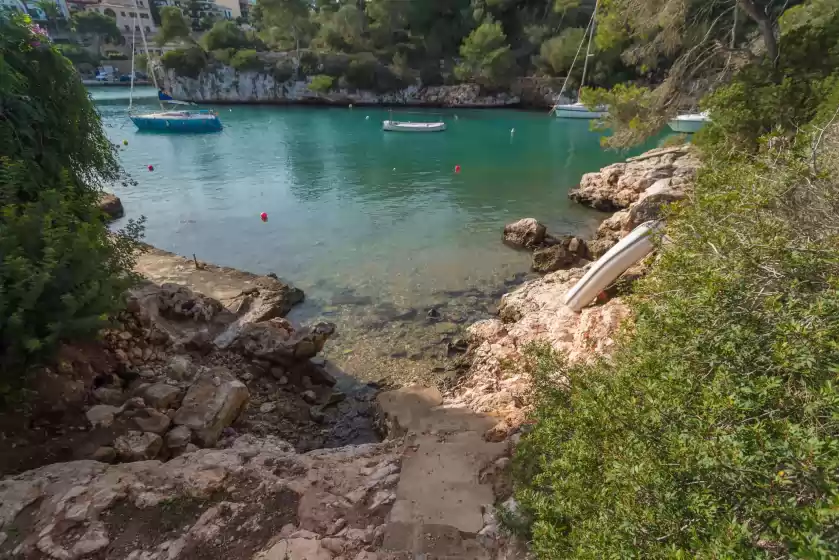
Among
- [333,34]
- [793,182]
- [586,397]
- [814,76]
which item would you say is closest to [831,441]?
[586,397]

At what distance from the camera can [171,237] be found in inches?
732

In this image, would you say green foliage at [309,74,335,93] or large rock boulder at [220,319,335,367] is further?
green foliage at [309,74,335,93]

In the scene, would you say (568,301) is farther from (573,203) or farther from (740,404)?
(573,203)

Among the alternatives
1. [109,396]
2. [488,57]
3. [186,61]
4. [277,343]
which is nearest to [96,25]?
[186,61]

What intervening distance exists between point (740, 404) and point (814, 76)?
1259cm

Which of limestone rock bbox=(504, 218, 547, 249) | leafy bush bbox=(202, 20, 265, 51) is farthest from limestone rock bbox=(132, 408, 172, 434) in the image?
leafy bush bbox=(202, 20, 265, 51)

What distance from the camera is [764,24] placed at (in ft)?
37.7

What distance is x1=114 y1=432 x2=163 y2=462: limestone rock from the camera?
19.7 feet

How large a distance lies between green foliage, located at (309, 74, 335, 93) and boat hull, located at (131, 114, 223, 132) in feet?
72.0

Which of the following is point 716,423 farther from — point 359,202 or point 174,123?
point 174,123

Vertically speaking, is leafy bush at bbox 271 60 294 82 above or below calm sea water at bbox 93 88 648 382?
above

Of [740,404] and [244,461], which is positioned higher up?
[740,404]

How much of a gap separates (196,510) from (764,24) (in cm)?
1550

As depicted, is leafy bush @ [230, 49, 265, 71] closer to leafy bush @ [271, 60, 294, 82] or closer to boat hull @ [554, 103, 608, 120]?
leafy bush @ [271, 60, 294, 82]
